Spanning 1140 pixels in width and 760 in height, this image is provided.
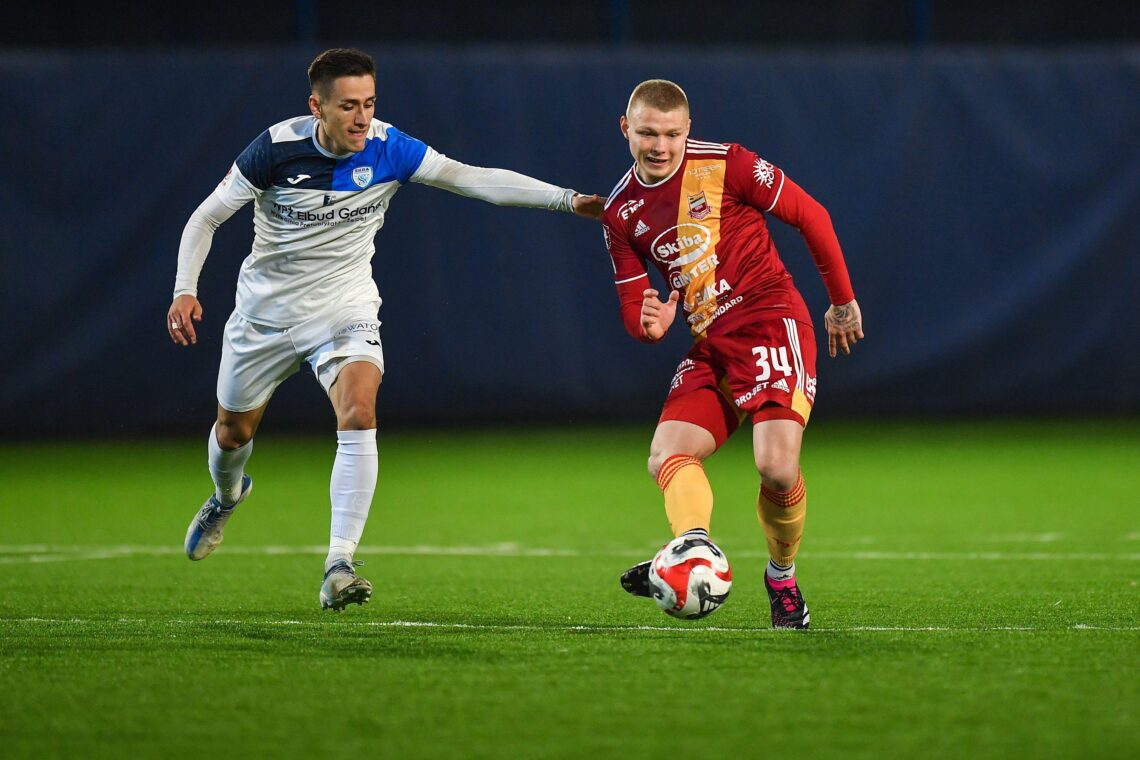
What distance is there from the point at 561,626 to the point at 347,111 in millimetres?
2112

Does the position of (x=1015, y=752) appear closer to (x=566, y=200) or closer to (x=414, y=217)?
(x=566, y=200)

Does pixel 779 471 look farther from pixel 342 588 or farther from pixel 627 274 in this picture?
pixel 342 588

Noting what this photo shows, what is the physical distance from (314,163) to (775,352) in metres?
1.99

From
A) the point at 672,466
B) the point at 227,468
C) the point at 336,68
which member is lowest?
the point at 227,468

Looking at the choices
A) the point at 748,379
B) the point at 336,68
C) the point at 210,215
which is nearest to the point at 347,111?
the point at 336,68

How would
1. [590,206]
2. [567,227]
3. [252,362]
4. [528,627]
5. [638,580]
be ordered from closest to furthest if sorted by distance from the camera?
[638,580] → [528,627] → [590,206] → [252,362] → [567,227]

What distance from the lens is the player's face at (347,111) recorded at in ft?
20.1

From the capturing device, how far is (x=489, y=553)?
8297mm

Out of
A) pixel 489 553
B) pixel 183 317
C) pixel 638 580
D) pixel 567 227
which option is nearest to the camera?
pixel 638 580

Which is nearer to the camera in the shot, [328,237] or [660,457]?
[660,457]

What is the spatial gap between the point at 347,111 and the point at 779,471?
2157 mm

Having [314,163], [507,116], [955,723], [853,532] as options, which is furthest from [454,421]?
[955,723]

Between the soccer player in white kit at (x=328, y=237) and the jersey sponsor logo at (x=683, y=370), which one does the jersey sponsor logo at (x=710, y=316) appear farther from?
the soccer player in white kit at (x=328, y=237)

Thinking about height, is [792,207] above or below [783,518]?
above
